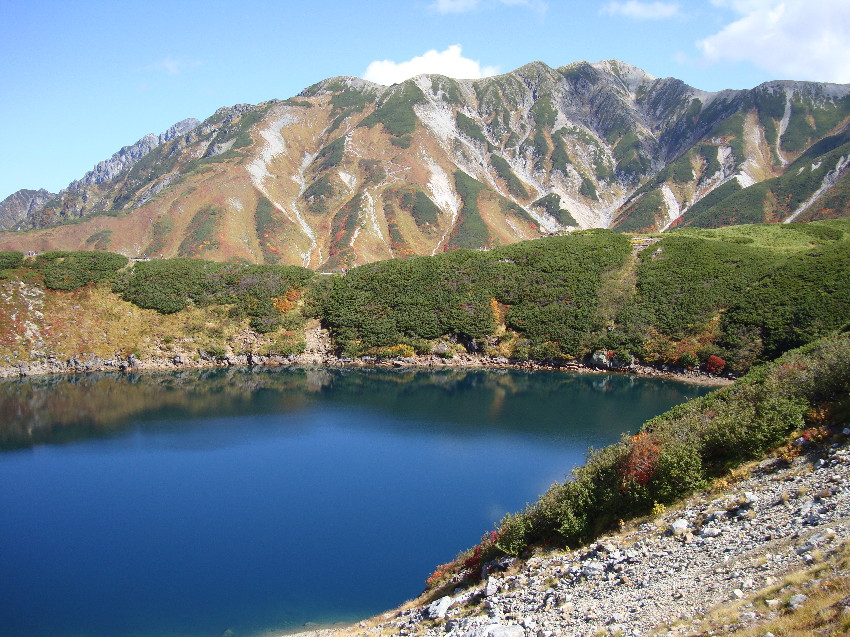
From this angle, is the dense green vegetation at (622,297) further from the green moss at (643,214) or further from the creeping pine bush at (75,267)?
the green moss at (643,214)

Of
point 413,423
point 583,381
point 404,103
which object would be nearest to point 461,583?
point 413,423

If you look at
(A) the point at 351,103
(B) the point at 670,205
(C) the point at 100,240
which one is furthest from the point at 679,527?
(A) the point at 351,103

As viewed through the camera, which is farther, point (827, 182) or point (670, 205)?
point (670, 205)

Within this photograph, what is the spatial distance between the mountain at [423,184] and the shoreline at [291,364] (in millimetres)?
51340

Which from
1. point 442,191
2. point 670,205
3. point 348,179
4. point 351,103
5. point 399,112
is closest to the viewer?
point 348,179

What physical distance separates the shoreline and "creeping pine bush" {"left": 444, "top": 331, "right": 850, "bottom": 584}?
43.9 metres

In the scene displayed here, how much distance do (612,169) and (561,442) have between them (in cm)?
17391

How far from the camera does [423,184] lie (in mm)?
161250

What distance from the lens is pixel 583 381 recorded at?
65.4m

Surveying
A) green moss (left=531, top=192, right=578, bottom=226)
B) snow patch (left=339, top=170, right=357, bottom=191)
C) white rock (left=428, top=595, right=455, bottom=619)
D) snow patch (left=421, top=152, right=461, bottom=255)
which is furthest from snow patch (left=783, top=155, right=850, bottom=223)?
white rock (left=428, top=595, right=455, bottom=619)

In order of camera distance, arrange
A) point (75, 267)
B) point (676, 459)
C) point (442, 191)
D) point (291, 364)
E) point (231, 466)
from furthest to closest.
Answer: point (442, 191) → point (75, 267) → point (291, 364) → point (231, 466) → point (676, 459)

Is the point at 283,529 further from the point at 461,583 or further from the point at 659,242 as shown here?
A: the point at 659,242

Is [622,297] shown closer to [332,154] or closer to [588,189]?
[332,154]

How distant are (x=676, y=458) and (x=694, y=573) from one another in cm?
595
